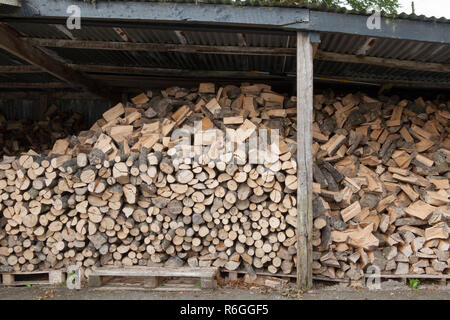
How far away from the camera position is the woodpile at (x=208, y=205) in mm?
4234

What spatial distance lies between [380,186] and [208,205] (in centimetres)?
245

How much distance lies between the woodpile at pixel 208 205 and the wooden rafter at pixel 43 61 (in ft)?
4.13

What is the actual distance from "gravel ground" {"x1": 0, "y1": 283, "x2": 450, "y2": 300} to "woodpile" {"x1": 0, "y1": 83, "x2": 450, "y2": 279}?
0.23 metres

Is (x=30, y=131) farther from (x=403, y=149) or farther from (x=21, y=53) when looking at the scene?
(x=403, y=149)

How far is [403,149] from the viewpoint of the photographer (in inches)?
213

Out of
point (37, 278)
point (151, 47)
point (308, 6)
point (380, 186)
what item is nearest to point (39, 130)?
point (37, 278)

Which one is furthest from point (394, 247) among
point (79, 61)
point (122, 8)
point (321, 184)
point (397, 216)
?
point (79, 61)

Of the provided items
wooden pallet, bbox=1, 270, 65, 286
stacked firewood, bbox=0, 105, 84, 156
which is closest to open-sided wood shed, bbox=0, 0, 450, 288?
stacked firewood, bbox=0, 105, 84, 156

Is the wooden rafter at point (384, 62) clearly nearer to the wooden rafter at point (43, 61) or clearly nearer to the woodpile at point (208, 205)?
the woodpile at point (208, 205)

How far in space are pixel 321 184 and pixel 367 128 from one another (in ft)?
5.18

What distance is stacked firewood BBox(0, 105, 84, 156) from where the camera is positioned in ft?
24.4

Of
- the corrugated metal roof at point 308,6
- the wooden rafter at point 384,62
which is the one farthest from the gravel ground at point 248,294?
the corrugated metal roof at point 308,6

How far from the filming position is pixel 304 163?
13.4 ft

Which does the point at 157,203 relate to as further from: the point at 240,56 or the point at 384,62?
the point at 384,62
